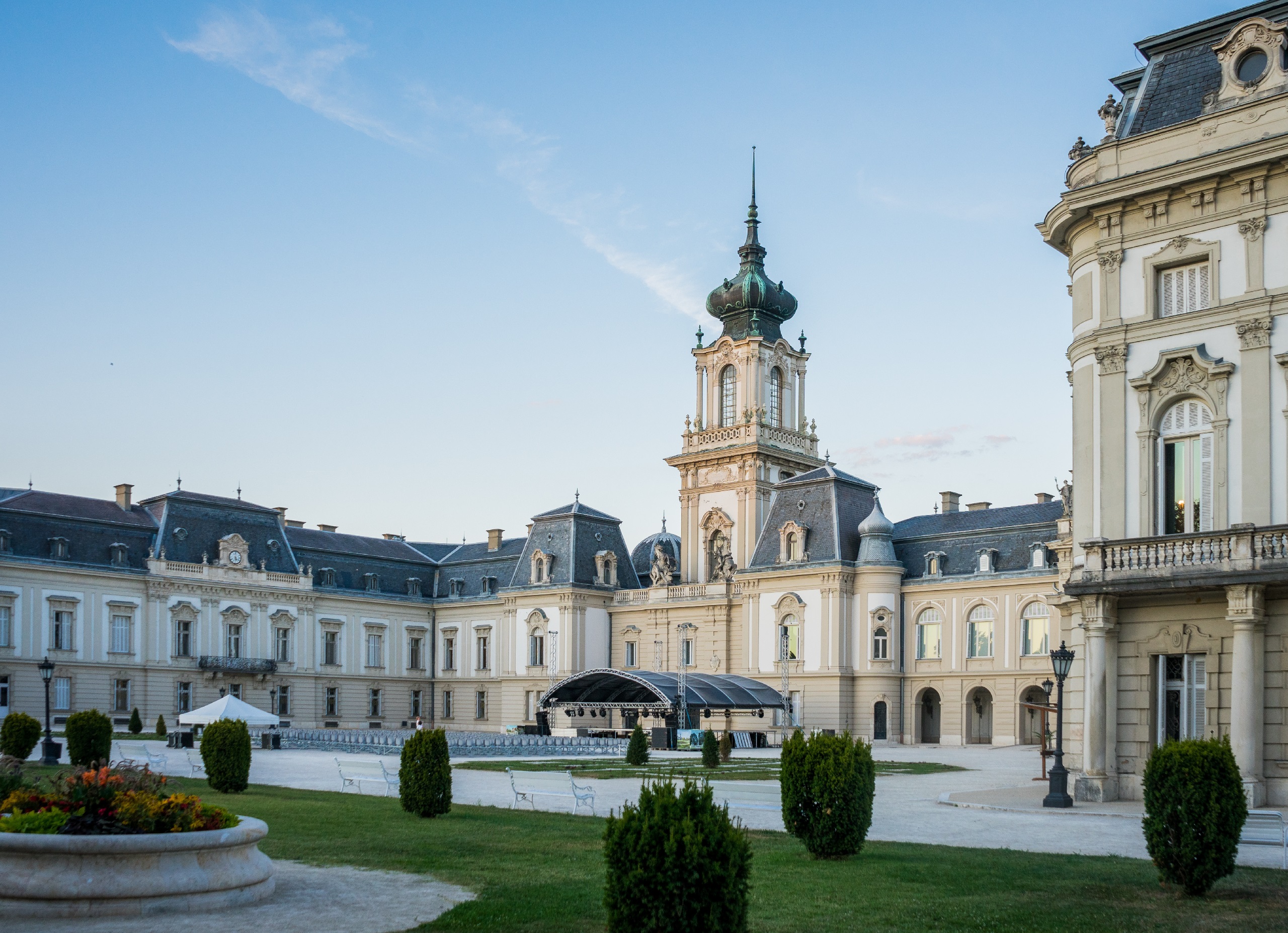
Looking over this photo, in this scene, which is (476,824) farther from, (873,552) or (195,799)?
(873,552)

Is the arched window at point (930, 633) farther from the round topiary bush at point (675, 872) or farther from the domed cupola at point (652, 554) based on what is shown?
the round topiary bush at point (675, 872)

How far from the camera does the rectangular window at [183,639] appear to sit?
68.6 metres

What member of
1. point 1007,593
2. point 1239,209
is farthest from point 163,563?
point 1239,209

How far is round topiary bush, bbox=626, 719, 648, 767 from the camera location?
38219 millimetres

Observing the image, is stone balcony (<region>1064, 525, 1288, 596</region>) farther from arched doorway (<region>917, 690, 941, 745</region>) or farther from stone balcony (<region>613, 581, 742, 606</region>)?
stone balcony (<region>613, 581, 742, 606</region>)

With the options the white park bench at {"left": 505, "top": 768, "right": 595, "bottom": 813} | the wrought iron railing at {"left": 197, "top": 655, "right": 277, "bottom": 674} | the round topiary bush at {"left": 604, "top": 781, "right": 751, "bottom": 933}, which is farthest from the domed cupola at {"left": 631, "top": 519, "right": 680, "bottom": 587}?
the round topiary bush at {"left": 604, "top": 781, "right": 751, "bottom": 933}

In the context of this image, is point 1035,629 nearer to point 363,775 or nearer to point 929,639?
point 929,639

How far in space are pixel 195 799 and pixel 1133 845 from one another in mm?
12383

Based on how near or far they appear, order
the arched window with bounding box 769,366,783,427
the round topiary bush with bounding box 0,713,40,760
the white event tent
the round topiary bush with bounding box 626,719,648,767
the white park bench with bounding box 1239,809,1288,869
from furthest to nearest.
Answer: the arched window with bounding box 769,366,783,427, the white event tent, the round topiary bush with bounding box 626,719,648,767, the round topiary bush with bounding box 0,713,40,760, the white park bench with bounding box 1239,809,1288,869

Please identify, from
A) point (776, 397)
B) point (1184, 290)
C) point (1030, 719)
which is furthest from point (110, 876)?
point (776, 397)

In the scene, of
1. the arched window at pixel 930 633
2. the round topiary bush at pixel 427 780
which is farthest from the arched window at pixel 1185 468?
the arched window at pixel 930 633

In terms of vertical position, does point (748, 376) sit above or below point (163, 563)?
above

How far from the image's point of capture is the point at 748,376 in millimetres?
73812

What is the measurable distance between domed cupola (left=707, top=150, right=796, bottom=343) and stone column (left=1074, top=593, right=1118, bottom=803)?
4979 cm
